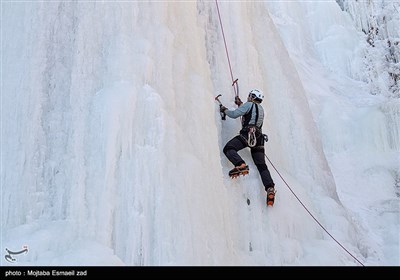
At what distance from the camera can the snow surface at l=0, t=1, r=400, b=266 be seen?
3836 mm

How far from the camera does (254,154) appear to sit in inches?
220

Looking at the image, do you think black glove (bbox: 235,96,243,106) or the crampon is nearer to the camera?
the crampon

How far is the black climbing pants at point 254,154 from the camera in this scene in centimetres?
527

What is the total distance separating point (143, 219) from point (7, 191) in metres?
1.12

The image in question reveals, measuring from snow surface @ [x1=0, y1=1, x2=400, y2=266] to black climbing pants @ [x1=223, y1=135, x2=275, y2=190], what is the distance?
0.15 m

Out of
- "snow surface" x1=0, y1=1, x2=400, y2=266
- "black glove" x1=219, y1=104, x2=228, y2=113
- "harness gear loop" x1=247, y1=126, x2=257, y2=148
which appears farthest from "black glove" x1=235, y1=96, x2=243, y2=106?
"harness gear loop" x1=247, y1=126, x2=257, y2=148

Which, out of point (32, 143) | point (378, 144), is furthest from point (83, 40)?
point (378, 144)

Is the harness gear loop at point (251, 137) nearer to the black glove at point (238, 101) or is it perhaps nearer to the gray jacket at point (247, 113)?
the gray jacket at point (247, 113)

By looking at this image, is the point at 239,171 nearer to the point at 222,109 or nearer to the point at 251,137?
the point at 251,137

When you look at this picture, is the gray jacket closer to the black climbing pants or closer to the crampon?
the black climbing pants

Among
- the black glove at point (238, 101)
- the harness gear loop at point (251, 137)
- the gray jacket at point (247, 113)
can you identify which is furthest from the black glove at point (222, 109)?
the harness gear loop at point (251, 137)

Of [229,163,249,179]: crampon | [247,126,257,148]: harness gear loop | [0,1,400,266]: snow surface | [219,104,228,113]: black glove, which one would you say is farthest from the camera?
[219,104,228,113]: black glove

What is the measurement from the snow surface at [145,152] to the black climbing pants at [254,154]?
15cm
